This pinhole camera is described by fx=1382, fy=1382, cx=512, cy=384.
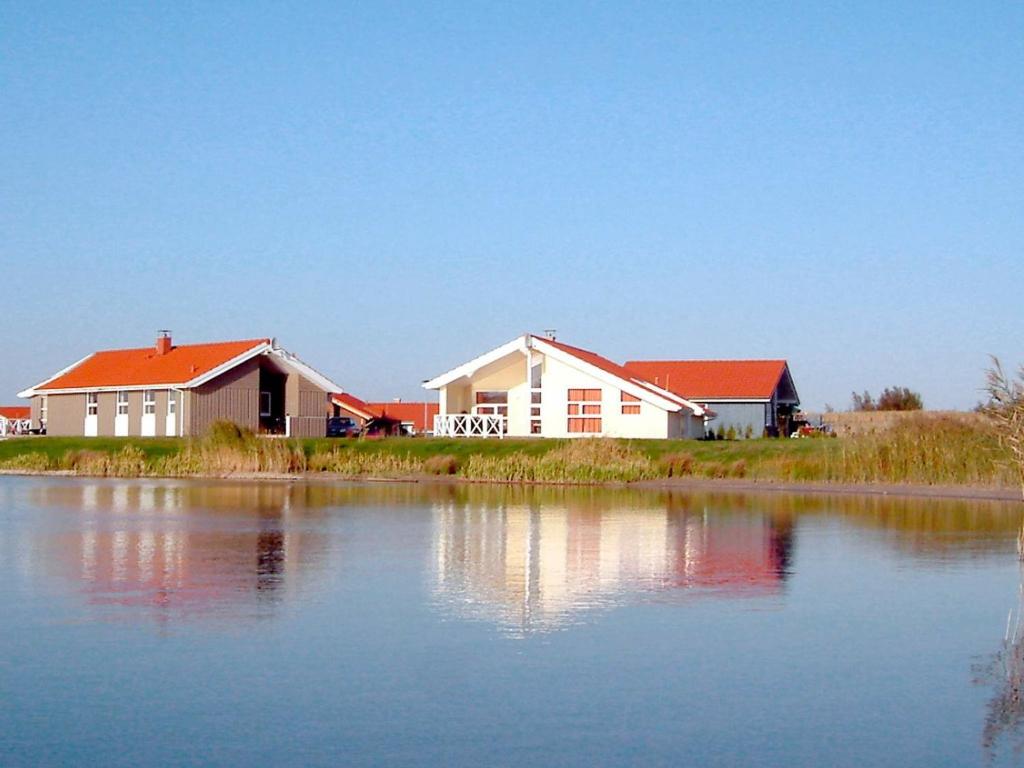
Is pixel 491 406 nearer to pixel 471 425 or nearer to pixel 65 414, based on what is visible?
pixel 471 425

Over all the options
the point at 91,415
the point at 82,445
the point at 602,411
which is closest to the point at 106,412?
the point at 91,415

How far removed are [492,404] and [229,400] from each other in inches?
379

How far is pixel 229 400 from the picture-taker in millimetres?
50594

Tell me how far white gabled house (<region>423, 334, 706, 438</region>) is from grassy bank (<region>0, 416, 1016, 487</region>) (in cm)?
452

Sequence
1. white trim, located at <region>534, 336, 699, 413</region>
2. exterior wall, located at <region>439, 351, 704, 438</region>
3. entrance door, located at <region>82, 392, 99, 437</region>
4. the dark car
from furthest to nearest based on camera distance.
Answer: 1. the dark car
2. entrance door, located at <region>82, 392, 99, 437</region>
3. exterior wall, located at <region>439, 351, 704, 438</region>
4. white trim, located at <region>534, 336, 699, 413</region>

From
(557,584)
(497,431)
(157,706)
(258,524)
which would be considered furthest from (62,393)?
(157,706)

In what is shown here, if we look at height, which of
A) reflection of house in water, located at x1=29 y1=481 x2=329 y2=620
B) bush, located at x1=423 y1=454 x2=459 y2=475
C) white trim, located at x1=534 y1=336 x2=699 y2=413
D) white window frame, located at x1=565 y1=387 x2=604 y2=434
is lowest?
reflection of house in water, located at x1=29 y1=481 x2=329 y2=620

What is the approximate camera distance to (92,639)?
11.4 metres

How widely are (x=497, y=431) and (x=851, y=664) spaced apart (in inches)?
1498

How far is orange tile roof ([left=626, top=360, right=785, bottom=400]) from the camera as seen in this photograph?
5653 cm

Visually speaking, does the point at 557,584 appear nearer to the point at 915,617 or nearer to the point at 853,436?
the point at 915,617

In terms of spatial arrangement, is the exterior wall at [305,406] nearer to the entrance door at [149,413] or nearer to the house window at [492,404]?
the entrance door at [149,413]

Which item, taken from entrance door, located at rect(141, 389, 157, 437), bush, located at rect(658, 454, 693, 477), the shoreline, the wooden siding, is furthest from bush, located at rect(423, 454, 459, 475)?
entrance door, located at rect(141, 389, 157, 437)

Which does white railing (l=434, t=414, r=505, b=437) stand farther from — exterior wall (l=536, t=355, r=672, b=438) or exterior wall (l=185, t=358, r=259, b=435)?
exterior wall (l=185, t=358, r=259, b=435)
